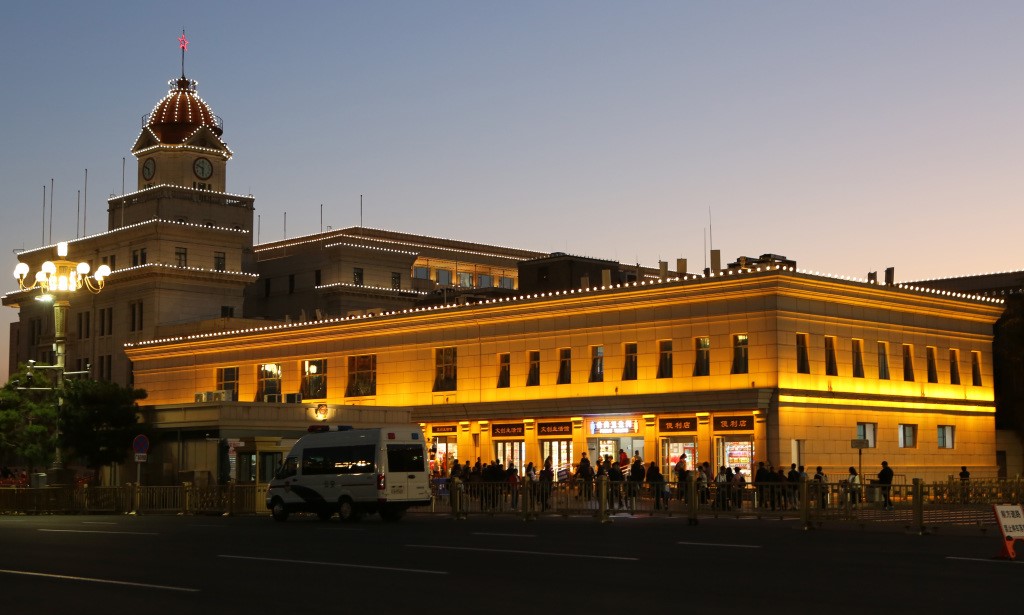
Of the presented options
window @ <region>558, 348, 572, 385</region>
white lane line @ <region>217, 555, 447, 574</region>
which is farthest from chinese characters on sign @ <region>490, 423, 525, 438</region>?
white lane line @ <region>217, 555, 447, 574</region>

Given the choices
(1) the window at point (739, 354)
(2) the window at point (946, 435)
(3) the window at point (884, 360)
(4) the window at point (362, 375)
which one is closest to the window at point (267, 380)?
(4) the window at point (362, 375)

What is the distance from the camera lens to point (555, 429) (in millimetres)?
60344

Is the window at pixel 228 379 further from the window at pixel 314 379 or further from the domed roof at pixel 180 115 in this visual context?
the domed roof at pixel 180 115

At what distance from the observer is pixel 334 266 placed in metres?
105

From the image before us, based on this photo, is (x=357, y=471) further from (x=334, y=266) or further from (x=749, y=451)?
(x=334, y=266)

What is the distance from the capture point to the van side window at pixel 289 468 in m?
39.2

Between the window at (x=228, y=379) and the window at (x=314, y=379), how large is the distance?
15.8 ft

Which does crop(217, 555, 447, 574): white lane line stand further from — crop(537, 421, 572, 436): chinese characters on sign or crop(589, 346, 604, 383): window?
crop(537, 421, 572, 436): chinese characters on sign

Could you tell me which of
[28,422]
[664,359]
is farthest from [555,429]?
[28,422]

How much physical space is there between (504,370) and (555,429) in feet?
15.2

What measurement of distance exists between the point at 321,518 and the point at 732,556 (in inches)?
780

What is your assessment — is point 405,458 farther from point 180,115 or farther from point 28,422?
point 180,115

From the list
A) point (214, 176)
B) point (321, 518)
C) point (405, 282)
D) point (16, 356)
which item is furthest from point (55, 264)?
point (16, 356)

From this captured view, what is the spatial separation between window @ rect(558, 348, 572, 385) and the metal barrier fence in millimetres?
11394
